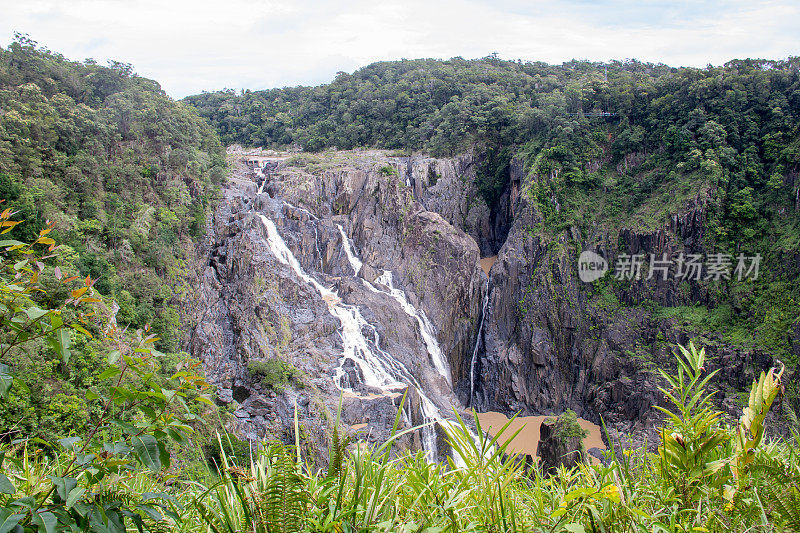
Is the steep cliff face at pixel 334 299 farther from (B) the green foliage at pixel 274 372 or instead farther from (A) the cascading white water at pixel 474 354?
(A) the cascading white water at pixel 474 354

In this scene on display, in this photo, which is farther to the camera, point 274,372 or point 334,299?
point 334,299

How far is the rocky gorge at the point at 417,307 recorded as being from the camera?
1458cm

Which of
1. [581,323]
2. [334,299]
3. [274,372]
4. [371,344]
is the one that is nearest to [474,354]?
[581,323]

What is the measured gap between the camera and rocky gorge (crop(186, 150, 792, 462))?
1458 cm

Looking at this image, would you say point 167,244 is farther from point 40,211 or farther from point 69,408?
point 69,408

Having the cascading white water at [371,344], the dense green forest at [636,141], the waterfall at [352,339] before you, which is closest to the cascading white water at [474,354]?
the cascading white water at [371,344]

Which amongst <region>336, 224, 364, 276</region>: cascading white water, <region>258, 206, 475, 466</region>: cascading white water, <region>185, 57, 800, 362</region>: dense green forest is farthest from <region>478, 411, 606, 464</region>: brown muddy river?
<region>336, 224, 364, 276</region>: cascading white water

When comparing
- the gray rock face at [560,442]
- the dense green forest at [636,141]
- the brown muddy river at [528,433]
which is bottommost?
the brown muddy river at [528,433]

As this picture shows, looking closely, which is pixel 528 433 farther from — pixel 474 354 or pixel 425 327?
pixel 425 327

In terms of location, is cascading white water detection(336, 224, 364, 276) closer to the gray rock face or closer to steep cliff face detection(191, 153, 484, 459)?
steep cliff face detection(191, 153, 484, 459)

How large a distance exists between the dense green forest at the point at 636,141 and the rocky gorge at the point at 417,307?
3.08 feet

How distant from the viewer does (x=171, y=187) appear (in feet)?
52.4

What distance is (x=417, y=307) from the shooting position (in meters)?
19.2

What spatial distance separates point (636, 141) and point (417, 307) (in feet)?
42.6
